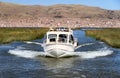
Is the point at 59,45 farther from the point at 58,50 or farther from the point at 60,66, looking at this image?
the point at 60,66

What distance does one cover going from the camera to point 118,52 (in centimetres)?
6044

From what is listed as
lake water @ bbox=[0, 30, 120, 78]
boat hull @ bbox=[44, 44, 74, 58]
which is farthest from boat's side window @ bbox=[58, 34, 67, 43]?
lake water @ bbox=[0, 30, 120, 78]

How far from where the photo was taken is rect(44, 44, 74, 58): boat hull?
50188mm

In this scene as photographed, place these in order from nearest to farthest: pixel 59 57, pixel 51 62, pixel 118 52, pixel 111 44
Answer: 1. pixel 51 62
2. pixel 59 57
3. pixel 118 52
4. pixel 111 44

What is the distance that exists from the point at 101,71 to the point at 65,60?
33.1ft

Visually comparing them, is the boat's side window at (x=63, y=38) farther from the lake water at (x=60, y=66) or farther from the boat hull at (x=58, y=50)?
the lake water at (x=60, y=66)

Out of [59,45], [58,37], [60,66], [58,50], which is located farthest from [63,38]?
[60,66]

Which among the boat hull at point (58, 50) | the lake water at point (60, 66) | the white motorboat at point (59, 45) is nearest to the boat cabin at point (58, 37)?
the white motorboat at point (59, 45)

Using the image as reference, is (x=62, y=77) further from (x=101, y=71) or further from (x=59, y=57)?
(x=59, y=57)

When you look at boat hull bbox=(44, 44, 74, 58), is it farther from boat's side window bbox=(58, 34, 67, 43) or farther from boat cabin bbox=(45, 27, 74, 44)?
boat's side window bbox=(58, 34, 67, 43)

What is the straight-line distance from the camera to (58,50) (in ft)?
165

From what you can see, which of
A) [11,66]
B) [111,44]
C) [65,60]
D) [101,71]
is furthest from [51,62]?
[111,44]

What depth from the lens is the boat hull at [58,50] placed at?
165 ft

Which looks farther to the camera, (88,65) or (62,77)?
(88,65)
